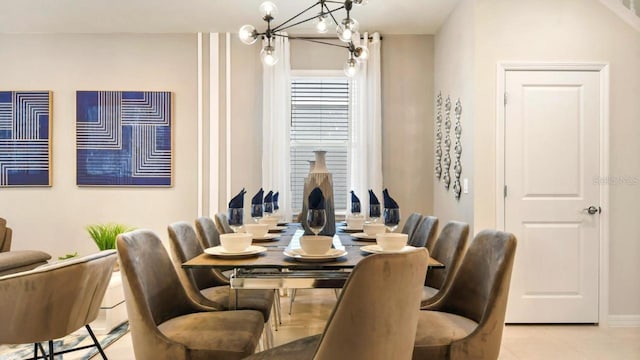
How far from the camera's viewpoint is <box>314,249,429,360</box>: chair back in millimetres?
1008

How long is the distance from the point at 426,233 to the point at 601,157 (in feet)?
5.55

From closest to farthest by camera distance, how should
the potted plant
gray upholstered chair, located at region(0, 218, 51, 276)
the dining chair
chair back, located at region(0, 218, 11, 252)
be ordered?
the dining chair, gray upholstered chair, located at region(0, 218, 51, 276), the potted plant, chair back, located at region(0, 218, 11, 252)

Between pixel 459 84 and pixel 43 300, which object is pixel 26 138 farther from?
pixel 459 84

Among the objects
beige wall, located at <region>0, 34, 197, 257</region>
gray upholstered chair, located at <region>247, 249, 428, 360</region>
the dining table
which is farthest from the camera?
beige wall, located at <region>0, 34, 197, 257</region>

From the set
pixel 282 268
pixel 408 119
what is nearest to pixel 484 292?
pixel 282 268

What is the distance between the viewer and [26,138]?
4.38m

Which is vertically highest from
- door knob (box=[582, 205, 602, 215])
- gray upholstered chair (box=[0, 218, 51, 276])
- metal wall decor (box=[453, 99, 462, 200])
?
metal wall decor (box=[453, 99, 462, 200])

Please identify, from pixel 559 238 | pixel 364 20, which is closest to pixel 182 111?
pixel 364 20

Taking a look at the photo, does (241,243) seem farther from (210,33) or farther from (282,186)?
(210,33)

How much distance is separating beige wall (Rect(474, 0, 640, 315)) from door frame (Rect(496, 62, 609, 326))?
40mm

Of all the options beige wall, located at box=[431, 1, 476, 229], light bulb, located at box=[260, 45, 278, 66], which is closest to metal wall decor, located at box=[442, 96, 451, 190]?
beige wall, located at box=[431, 1, 476, 229]

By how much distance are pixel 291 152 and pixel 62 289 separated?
9.55 feet

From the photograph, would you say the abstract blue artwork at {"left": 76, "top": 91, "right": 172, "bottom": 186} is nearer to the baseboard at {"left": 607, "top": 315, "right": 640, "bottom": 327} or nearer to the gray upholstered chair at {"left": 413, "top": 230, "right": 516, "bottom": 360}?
the gray upholstered chair at {"left": 413, "top": 230, "right": 516, "bottom": 360}

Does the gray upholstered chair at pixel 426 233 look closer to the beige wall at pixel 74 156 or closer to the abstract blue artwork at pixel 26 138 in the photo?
the beige wall at pixel 74 156
